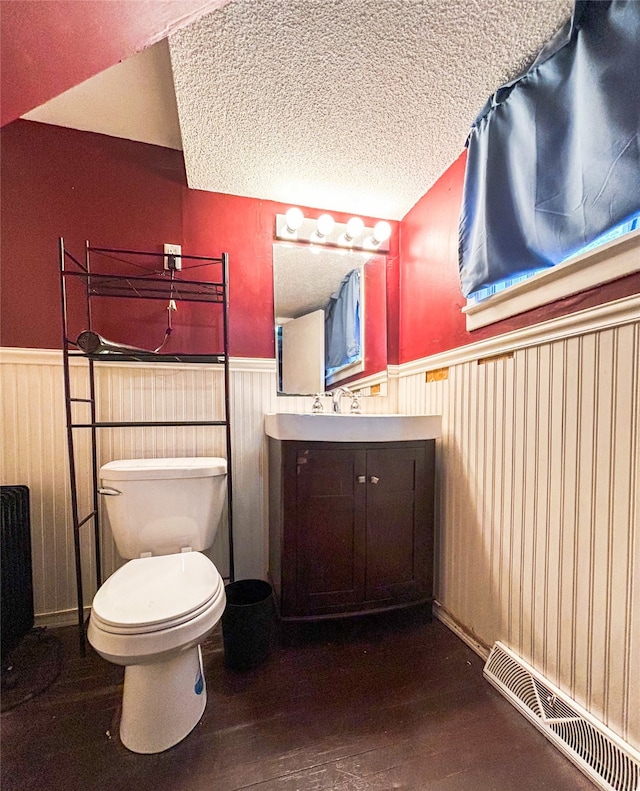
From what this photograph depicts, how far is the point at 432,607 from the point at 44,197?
2498mm

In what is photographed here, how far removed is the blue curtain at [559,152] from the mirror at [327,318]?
675mm

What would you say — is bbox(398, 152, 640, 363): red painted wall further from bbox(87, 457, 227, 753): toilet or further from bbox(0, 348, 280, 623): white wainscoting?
bbox(87, 457, 227, 753): toilet

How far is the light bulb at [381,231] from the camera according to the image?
6.10 ft

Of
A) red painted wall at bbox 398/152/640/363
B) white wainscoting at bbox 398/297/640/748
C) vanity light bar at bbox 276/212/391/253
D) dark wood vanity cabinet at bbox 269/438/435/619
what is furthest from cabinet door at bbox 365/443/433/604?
vanity light bar at bbox 276/212/391/253

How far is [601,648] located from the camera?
0.89 m

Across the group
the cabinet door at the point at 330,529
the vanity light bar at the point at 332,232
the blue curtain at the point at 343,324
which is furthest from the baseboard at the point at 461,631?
the vanity light bar at the point at 332,232

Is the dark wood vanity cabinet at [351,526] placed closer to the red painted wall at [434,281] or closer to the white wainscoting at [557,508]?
the white wainscoting at [557,508]

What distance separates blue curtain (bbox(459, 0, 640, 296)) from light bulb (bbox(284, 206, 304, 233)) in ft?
2.59

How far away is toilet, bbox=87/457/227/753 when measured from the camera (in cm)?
86

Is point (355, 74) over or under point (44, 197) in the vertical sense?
over

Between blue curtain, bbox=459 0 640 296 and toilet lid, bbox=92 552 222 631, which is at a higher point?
blue curtain, bbox=459 0 640 296

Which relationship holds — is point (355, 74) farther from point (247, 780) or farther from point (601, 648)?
point (247, 780)

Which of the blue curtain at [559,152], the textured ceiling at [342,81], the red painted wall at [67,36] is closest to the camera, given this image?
the red painted wall at [67,36]

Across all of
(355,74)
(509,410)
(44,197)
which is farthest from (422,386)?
(44,197)
